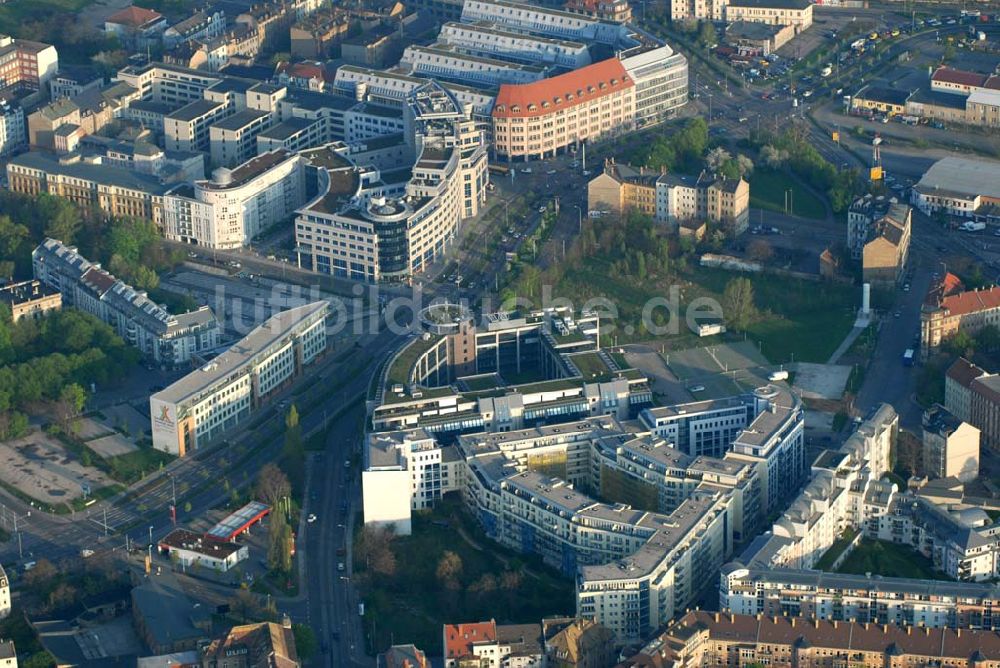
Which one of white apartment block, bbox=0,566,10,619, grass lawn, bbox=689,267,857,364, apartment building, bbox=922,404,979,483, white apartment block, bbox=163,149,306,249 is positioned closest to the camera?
white apartment block, bbox=0,566,10,619

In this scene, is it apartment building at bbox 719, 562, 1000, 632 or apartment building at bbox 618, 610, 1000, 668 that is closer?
apartment building at bbox 618, 610, 1000, 668

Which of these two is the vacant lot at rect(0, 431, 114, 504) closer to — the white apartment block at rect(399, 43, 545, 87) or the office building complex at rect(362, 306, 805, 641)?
the office building complex at rect(362, 306, 805, 641)

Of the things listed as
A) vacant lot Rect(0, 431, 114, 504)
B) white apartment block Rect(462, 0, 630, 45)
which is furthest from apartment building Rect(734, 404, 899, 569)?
white apartment block Rect(462, 0, 630, 45)

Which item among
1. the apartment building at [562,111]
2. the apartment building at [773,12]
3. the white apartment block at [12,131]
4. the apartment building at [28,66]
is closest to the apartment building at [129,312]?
the white apartment block at [12,131]

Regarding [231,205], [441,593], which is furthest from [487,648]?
[231,205]

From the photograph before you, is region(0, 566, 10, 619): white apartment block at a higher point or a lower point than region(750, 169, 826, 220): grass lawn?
lower

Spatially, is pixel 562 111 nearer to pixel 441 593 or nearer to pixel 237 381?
pixel 237 381

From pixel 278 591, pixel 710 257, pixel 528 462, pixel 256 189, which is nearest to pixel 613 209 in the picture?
pixel 710 257
